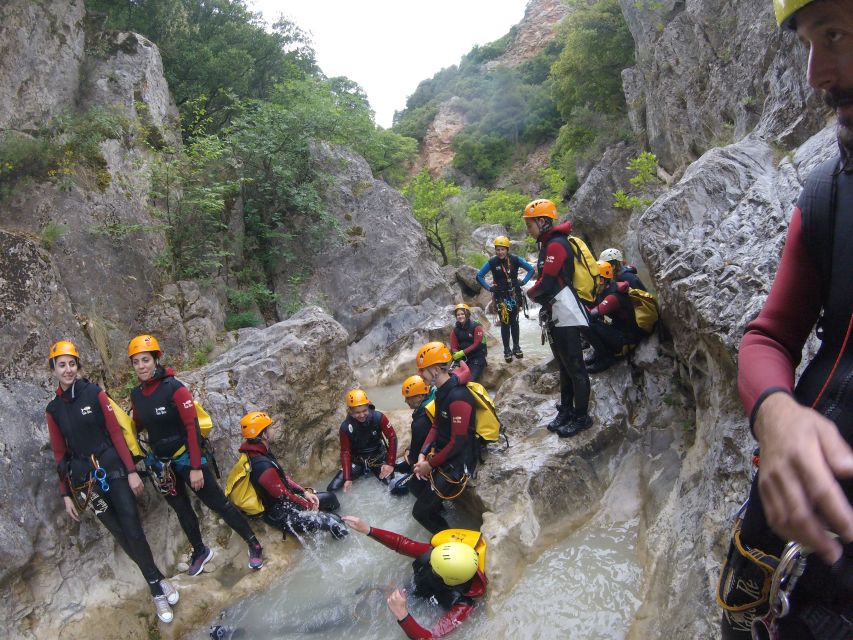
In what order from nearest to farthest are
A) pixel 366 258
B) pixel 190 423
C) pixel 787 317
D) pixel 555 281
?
A: pixel 787 317
pixel 190 423
pixel 555 281
pixel 366 258

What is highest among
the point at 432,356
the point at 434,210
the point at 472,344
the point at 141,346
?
the point at 434,210

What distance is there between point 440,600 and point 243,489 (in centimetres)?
265

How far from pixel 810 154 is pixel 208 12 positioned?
19.7 m

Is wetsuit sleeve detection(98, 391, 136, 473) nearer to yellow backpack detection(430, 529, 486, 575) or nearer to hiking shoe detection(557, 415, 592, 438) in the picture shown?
yellow backpack detection(430, 529, 486, 575)

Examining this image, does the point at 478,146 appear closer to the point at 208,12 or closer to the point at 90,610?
the point at 208,12

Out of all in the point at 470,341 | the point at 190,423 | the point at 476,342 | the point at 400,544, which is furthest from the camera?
the point at 470,341

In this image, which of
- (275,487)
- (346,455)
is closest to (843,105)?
(275,487)

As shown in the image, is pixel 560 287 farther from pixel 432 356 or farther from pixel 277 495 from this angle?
pixel 277 495

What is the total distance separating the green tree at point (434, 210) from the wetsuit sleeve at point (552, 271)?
52.2 feet

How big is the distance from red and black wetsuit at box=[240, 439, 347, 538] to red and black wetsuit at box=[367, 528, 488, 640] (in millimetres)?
1262

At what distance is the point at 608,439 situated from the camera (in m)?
5.80

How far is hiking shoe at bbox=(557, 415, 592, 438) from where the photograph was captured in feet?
19.0

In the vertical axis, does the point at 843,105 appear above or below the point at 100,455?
above

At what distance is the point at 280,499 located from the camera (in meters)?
5.97
